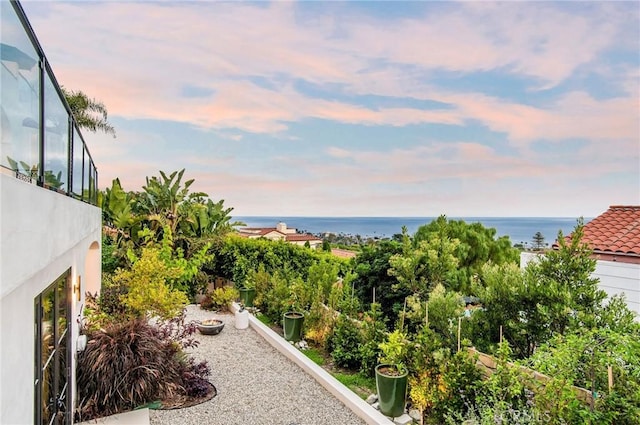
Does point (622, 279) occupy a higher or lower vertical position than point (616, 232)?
lower

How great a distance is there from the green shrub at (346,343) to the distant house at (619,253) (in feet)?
13.3

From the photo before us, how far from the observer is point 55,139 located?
372cm

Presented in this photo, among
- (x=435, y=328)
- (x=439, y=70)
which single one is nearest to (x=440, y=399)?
(x=435, y=328)

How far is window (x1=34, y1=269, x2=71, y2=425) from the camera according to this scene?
115 inches

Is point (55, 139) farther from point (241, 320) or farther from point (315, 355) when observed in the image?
point (241, 320)

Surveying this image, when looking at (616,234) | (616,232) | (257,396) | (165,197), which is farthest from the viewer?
(165,197)

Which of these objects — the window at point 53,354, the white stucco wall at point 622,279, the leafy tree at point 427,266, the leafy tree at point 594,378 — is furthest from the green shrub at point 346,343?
the window at point 53,354

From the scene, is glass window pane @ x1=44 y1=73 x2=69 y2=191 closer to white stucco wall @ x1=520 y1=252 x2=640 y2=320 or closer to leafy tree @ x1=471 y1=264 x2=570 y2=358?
leafy tree @ x1=471 y1=264 x2=570 y2=358

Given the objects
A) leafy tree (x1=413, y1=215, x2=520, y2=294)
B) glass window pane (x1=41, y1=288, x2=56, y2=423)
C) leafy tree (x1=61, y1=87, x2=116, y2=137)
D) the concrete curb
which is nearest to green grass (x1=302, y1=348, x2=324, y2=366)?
the concrete curb

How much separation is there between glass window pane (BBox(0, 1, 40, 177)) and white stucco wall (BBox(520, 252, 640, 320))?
8551 millimetres

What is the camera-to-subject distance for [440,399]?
5.61 m

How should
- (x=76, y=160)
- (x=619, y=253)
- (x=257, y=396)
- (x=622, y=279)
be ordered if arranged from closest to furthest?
(x=76, y=160), (x=257, y=396), (x=622, y=279), (x=619, y=253)

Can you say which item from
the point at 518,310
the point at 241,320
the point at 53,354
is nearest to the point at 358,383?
the point at 518,310

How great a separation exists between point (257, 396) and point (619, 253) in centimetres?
815
